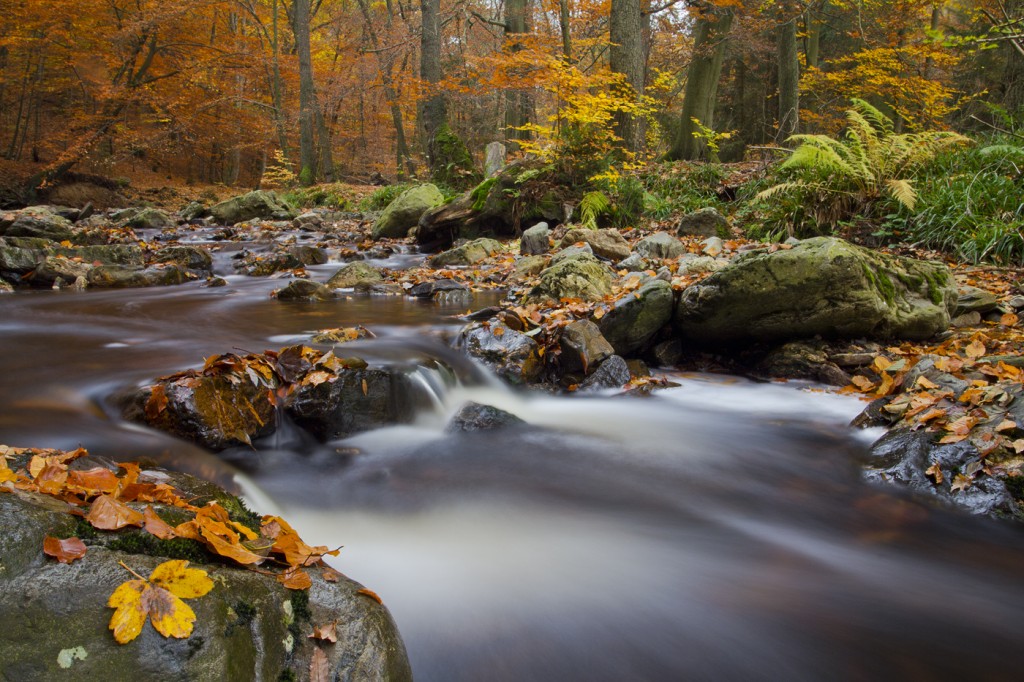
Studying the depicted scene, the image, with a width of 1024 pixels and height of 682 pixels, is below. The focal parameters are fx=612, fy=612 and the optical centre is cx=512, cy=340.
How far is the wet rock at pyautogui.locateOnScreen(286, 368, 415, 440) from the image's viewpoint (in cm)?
388

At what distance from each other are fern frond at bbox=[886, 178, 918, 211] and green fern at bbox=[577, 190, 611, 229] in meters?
4.11

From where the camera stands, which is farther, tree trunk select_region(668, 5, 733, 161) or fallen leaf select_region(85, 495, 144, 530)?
tree trunk select_region(668, 5, 733, 161)

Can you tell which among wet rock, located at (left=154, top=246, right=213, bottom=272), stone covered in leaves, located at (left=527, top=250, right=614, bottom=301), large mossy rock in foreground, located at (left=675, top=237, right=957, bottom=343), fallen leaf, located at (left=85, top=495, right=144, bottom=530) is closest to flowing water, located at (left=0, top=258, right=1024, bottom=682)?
large mossy rock in foreground, located at (left=675, top=237, right=957, bottom=343)

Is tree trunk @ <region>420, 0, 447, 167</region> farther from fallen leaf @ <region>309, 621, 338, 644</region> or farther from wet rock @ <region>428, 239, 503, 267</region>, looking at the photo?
fallen leaf @ <region>309, 621, 338, 644</region>

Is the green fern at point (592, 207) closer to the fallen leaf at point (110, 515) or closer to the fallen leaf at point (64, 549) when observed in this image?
the fallen leaf at point (110, 515)

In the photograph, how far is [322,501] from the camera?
11.1ft

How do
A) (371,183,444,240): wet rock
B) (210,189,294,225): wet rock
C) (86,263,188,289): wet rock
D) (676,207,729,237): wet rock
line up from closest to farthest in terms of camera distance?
1. (86,263,188,289): wet rock
2. (676,207,729,237): wet rock
3. (371,183,444,240): wet rock
4. (210,189,294,225): wet rock

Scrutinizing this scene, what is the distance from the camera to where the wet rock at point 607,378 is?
Result: 505 cm

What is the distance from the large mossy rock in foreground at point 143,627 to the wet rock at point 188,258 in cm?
949

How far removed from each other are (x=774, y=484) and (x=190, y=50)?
2222cm

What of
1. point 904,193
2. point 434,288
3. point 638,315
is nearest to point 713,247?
point 904,193

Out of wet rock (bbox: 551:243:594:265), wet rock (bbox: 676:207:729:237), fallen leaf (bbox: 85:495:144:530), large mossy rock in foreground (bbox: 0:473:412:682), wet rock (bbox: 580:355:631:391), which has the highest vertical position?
wet rock (bbox: 676:207:729:237)

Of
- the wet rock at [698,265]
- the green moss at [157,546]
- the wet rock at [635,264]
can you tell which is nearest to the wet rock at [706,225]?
the wet rock at [635,264]

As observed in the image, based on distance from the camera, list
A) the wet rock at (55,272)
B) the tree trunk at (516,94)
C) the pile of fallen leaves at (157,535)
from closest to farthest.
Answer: the pile of fallen leaves at (157,535) < the wet rock at (55,272) < the tree trunk at (516,94)
